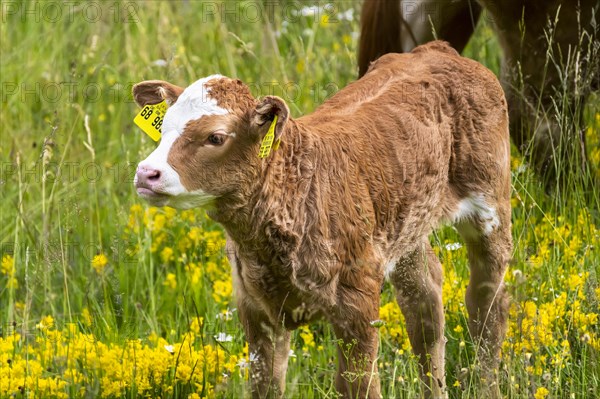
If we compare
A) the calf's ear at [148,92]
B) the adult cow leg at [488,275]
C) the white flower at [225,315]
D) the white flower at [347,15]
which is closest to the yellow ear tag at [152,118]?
the calf's ear at [148,92]

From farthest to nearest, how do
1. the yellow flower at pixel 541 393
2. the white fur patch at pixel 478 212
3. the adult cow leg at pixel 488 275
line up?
1. the adult cow leg at pixel 488 275
2. the white fur patch at pixel 478 212
3. the yellow flower at pixel 541 393

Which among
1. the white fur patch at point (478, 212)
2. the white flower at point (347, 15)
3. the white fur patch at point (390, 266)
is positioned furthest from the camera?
the white flower at point (347, 15)

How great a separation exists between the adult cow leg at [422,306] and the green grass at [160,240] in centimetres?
10

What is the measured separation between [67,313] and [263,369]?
1480 mm

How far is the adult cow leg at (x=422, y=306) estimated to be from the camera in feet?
15.3

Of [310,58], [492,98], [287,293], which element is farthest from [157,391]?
[310,58]

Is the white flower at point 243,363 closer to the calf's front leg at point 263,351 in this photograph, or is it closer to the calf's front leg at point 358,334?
the calf's front leg at point 263,351

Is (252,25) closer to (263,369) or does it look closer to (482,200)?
(482,200)

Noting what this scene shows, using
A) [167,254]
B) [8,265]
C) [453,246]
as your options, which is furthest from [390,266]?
[8,265]

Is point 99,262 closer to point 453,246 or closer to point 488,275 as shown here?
point 453,246

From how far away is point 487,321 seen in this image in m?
4.76

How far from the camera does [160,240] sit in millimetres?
5855

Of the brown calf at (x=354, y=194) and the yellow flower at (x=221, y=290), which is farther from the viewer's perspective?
the yellow flower at (x=221, y=290)

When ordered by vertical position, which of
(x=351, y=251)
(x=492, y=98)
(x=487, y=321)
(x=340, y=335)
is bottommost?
(x=487, y=321)
